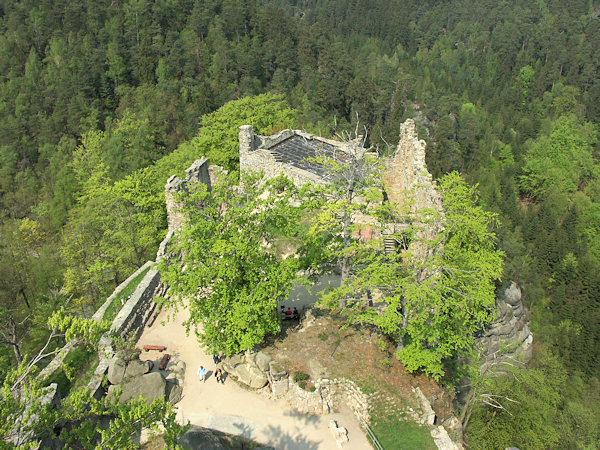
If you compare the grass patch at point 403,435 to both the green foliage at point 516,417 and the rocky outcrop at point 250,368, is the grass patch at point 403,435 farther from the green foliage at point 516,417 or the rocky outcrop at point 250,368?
the rocky outcrop at point 250,368

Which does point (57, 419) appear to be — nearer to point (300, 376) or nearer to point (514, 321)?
point (300, 376)

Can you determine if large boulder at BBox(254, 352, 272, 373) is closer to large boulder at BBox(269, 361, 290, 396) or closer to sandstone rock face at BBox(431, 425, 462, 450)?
large boulder at BBox(269, 361, 290, 396)

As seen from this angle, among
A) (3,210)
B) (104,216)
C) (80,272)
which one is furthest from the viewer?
(3,210)

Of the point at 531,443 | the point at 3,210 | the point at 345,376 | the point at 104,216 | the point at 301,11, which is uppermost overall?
the point at 345,376

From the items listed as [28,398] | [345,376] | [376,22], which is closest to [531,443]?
[345,376]

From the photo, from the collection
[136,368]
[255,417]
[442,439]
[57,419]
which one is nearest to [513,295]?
[442,439]

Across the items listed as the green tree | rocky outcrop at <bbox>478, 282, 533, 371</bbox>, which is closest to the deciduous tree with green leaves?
the green tree

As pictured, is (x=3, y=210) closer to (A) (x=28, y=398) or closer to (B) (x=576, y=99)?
(A) (x=28, y=398)
